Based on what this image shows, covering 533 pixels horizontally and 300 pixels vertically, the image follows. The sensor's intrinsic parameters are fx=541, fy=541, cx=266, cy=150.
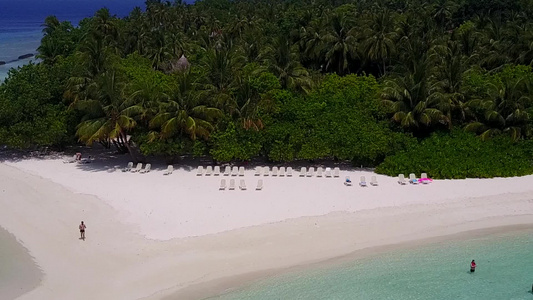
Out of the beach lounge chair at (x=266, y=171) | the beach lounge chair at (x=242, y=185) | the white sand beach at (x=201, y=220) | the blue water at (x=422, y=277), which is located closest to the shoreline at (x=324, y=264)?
the white sand beach at (x=201, y=220)

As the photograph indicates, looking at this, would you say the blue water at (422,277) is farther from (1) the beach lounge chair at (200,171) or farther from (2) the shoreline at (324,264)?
(1) the beach lounge chair at (200,171)

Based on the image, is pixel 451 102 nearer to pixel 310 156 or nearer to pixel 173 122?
pixel 310 156

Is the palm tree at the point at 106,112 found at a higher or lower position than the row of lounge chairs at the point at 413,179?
higher

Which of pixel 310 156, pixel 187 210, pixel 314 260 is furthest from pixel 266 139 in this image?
pixel 314 260

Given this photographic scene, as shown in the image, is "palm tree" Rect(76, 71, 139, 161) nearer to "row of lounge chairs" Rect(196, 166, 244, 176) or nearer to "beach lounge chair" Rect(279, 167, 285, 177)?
"row of lounge chairs" Rect(196, 166, 244, 176)

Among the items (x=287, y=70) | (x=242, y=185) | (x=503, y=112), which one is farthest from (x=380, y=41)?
(x=242, y=185)

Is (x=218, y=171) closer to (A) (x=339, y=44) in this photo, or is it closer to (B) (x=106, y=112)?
(B) (x=106, y=112)

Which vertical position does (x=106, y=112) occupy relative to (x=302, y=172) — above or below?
above
